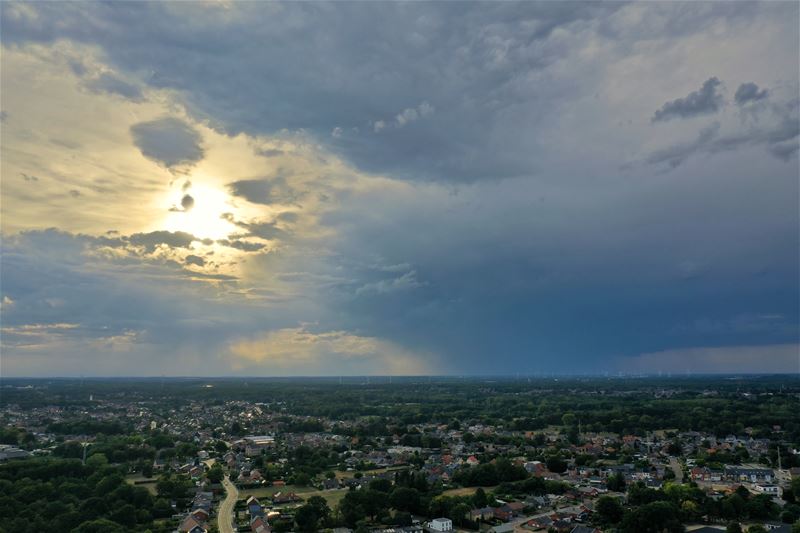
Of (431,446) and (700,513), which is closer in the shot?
(700,513)

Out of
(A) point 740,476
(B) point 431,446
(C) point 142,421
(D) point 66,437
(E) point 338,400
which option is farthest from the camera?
(E) point 338,400

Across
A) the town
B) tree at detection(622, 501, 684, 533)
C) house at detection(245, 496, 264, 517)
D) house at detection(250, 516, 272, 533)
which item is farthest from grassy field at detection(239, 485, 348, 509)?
tree at detection(622, 501, 684, 533)

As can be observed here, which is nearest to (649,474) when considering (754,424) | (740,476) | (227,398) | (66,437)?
(740,476)

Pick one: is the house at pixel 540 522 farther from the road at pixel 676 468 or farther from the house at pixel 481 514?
the road at pixel 676 468

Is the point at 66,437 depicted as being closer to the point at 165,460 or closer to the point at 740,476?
the point at 165,460

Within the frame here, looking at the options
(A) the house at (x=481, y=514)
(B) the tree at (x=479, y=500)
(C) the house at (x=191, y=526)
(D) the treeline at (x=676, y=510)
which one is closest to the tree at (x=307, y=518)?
(C) the house at (x=191, y=526)

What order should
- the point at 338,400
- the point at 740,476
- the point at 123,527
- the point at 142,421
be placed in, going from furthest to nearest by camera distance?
the point at 338,400 < the point at 142,421 < the point at 740,476 < the point at 123,527

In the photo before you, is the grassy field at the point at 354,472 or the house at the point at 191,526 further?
the grassy field at the point at 354,472
